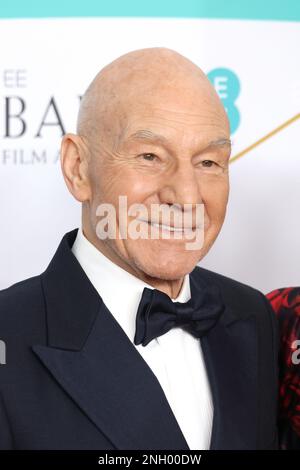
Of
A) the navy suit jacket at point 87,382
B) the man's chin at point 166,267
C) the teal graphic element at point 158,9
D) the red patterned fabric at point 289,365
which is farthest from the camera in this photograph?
the teal graphic element at point 158,9

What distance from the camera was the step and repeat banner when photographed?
2506 mm

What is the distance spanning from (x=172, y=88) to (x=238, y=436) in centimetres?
70

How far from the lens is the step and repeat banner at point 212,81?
2506 mm

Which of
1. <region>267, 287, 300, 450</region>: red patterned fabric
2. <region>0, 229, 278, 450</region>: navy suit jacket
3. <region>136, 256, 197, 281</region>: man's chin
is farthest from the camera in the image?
<region>267, 287, 300, 450</region>: red patterned fabric

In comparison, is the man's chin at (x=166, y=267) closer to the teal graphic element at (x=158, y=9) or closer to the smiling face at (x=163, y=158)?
the smiling face at (x=163, y=158)

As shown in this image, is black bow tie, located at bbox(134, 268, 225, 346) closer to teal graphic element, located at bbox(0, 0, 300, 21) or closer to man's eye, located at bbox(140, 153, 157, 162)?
man's eye, located at bbox(140, 153, 157, 162)

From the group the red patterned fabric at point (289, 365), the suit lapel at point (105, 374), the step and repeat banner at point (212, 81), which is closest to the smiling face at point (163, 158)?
the suit lapel at point (105, 374)

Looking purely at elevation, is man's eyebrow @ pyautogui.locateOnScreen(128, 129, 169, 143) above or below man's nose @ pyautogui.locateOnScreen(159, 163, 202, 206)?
above

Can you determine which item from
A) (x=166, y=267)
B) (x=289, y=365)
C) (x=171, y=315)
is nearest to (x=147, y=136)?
(x=166, y=267)

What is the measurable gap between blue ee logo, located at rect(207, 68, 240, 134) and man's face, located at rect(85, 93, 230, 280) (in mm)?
901

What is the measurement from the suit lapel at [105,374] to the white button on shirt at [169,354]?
0.04 meters

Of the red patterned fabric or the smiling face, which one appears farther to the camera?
the red patterned fabric

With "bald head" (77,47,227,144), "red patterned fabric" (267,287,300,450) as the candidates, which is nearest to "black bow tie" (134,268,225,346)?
"red patterned fabric" (267,287,300,450)

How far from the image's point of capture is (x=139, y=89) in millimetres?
1630
